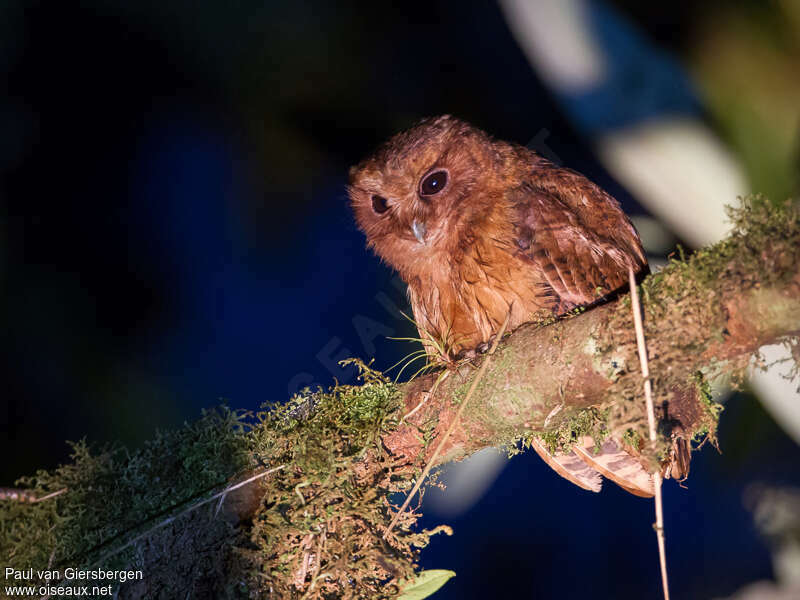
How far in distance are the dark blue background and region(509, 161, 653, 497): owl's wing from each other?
1.62 m

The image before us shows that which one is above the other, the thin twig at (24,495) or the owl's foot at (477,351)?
the owl's foot at (477,351)

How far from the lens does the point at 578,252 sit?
1.42m

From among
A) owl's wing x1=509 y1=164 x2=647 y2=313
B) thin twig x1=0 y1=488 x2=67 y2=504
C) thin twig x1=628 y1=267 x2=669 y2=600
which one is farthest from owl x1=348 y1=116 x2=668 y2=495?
thin twig x1=0 y1=488 x2=67 y2=504

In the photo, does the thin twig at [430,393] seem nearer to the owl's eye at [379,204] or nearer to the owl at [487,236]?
the owl at [487,236]

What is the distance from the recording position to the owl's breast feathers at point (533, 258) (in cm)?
140

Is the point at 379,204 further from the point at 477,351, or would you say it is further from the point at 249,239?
the point at 249,239

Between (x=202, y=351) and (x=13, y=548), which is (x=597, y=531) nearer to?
(x=202, y=351)

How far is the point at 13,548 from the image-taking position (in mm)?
990

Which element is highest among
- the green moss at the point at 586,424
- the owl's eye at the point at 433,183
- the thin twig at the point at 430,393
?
the owl's eye at the point at 433,183

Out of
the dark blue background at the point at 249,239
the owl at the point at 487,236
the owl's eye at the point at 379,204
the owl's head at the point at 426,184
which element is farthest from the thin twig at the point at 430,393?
the dark blue background at the point at 249,239

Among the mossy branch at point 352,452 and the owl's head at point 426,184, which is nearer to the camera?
the mossy branch at point 352,452

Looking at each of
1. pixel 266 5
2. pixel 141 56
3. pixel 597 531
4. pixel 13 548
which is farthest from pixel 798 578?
pixel 141 56

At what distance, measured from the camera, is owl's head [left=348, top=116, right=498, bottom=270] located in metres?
1.67

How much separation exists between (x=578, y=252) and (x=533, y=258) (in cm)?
12
